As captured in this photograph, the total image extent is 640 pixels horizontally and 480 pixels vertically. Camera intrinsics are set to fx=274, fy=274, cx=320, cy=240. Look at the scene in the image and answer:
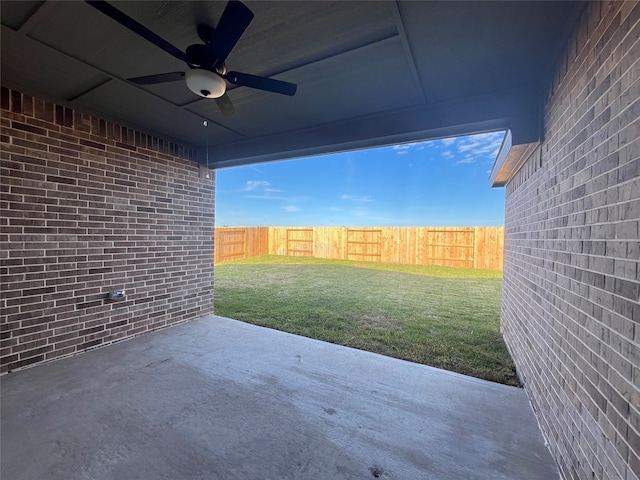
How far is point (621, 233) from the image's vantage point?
1113 millimetres

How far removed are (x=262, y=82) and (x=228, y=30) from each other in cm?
42

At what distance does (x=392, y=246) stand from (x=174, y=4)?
1131 centimetres

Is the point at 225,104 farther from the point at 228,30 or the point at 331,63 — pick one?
the point at 331,63

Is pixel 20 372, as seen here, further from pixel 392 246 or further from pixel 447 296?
pixel 392 246

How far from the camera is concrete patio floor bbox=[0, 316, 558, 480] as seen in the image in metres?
1.63

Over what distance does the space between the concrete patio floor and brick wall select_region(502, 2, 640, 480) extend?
1.56 ft

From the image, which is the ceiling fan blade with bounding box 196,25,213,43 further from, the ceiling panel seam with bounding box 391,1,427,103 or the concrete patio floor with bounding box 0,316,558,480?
the concrete patio floor with bounding box 0,316,558,480

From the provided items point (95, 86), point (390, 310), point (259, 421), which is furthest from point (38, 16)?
point (390, 310)

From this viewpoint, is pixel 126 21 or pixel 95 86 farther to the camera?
pixel 95 86

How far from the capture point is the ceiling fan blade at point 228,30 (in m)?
1.42

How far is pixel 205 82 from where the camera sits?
1.88 m

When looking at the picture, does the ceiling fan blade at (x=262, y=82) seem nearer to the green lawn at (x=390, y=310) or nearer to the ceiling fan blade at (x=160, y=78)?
the ceiling fan blade at (x=160, y=78)

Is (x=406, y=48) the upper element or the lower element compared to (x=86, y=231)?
upper

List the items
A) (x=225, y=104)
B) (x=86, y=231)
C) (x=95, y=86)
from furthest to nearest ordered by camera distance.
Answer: (x=86, y=231) → (x=95, y=86) → (x=225, y=104)
